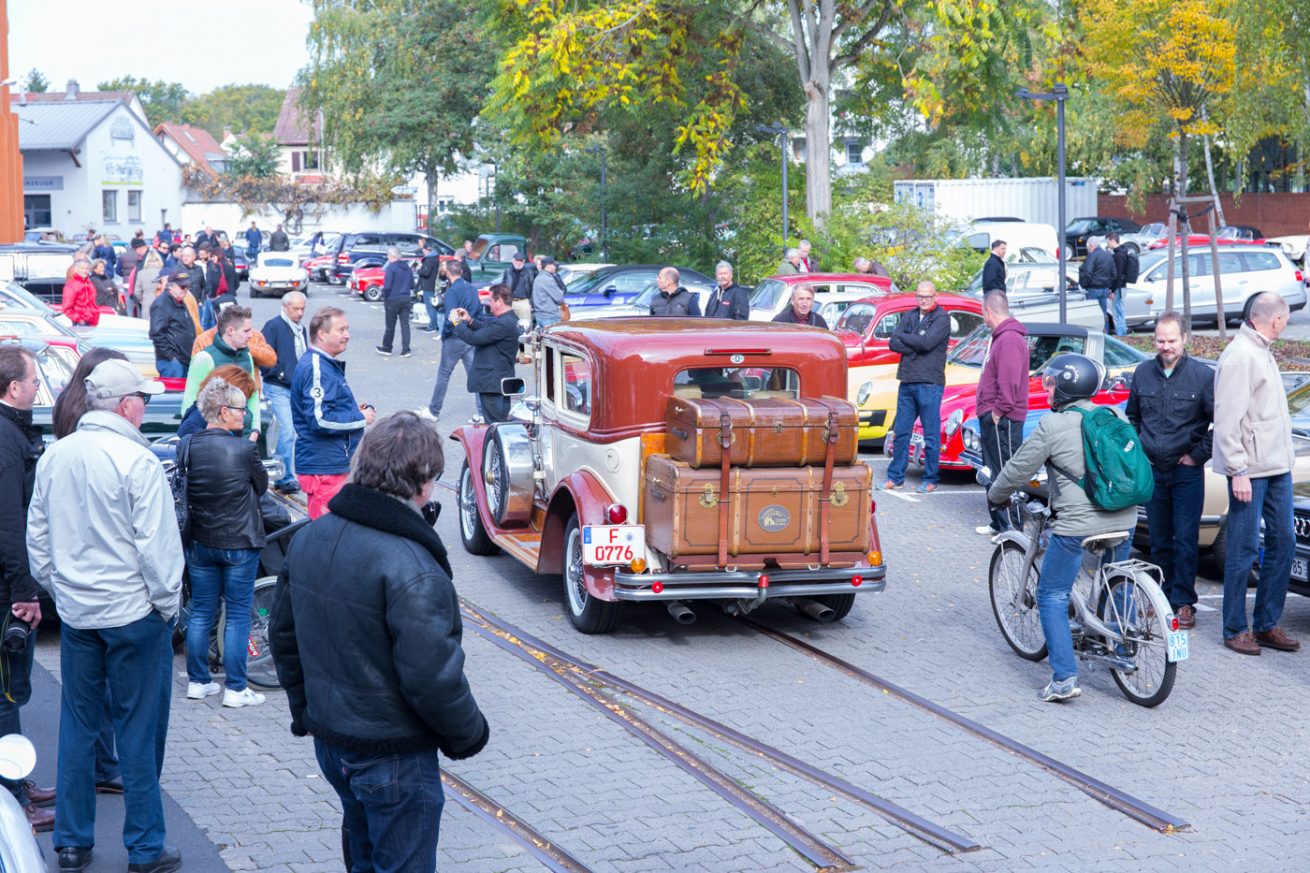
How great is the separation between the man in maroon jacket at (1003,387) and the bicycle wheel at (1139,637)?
355 cm

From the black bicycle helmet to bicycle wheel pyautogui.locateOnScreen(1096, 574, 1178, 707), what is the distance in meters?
0.95

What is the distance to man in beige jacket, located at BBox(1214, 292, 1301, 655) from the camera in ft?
27.4

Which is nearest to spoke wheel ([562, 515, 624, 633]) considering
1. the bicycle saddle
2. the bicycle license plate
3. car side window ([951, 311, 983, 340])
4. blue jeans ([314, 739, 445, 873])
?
the bicycle saddle

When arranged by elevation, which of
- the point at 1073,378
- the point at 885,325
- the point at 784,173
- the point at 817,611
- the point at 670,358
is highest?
the point at 784,173

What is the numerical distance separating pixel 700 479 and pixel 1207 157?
4566cm

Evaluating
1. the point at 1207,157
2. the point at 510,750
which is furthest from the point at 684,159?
the point at 510,750

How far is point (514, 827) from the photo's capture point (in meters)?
6.14

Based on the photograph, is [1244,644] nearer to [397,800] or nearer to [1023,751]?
[1023,751]

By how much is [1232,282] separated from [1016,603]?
23.1m

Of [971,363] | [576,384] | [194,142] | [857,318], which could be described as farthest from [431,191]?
[194,142]

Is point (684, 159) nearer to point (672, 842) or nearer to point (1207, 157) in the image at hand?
point (1207, 157)

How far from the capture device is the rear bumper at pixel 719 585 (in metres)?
8.48

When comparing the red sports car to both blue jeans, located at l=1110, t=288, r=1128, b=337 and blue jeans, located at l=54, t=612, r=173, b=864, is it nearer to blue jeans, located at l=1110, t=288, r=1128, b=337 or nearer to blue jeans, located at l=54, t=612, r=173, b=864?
blue jeans, located at l=1110, t=288, r=1128, b=337

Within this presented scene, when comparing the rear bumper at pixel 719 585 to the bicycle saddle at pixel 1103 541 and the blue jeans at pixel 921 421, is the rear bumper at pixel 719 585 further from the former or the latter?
the blue jeans at pixel 921 421
